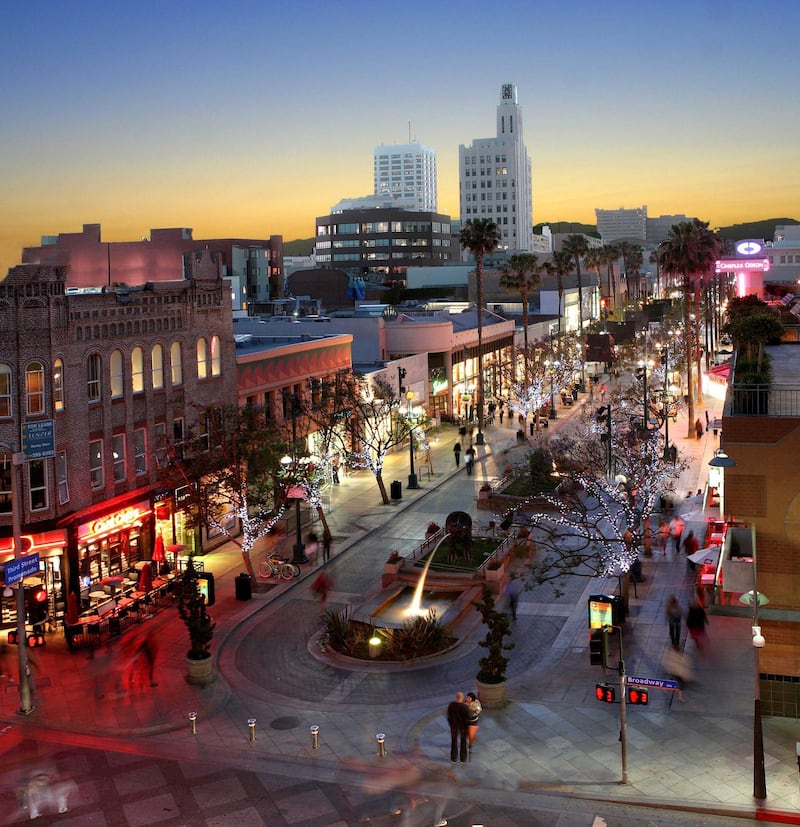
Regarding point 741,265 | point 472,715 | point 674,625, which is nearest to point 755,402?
point 674,625

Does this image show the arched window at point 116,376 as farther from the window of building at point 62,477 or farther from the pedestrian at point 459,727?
the pedestrian at point 459,727

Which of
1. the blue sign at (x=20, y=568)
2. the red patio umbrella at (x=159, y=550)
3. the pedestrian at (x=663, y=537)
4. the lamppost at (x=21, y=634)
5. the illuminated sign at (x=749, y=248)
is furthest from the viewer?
the illuminated sign at (x=749, y=248)

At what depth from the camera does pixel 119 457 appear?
118 feet

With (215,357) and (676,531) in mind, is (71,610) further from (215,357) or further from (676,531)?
(676,531)

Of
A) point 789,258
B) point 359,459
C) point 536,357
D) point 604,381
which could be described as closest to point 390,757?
point 359,459

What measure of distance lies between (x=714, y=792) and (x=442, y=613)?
47.2ft

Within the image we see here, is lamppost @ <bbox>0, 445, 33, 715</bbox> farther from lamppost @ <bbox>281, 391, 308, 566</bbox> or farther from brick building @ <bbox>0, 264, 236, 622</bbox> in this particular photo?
lamppost @ <bbox>281, 391, 308, 566</bbox>

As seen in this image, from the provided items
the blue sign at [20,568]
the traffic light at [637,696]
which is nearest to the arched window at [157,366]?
the blue sign at [20,568]

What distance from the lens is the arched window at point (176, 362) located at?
3922 centimetres

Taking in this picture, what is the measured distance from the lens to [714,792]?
1911 centimetres

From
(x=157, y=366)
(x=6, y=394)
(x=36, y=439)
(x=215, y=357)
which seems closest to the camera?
(x=36, y=439)

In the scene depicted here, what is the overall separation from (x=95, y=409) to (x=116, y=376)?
1.83 metres

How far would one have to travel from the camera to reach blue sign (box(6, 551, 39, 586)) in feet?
80.1

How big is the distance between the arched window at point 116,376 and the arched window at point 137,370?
1.97 feet
